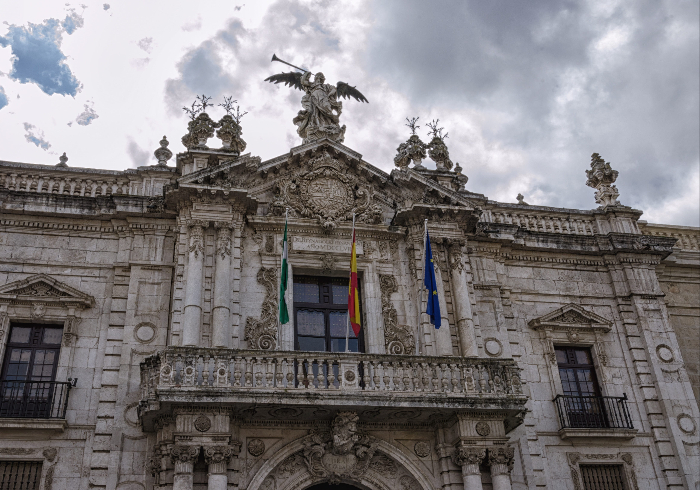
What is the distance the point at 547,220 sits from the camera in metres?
19.8

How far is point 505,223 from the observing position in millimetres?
19062

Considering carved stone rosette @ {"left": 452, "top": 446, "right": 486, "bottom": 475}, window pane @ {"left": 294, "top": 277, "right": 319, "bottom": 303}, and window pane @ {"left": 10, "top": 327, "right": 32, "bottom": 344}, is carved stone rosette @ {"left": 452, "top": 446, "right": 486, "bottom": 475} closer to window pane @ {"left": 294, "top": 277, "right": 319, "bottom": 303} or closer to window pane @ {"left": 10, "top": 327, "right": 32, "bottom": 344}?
window pane @ {"left": 294, "top": 277, "right": 319, "bottom": 303}

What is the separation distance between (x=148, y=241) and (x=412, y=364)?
690 cm

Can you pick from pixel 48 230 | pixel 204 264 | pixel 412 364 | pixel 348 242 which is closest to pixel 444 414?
pixel 412 364

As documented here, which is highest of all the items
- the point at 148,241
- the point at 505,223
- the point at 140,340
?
the point at 505,223

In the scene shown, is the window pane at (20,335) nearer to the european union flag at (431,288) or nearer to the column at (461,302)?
the european union flag at (431,288)

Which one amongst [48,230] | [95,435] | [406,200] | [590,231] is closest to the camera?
[95,435]

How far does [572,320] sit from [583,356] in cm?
94

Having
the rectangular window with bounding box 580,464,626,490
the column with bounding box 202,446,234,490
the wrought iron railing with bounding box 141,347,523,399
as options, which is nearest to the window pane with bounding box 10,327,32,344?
the wrought iron railing with bounding box 141,347,523,399

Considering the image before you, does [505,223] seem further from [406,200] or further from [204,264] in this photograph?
[204,264]

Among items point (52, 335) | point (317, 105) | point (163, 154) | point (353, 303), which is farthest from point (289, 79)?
point (52, 335)

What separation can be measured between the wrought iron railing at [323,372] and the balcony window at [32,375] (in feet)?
6.52

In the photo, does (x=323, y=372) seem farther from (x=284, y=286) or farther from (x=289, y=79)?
(x=289, y=79)

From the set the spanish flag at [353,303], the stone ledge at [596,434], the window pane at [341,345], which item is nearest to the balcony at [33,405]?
the window pane at [341,345]
